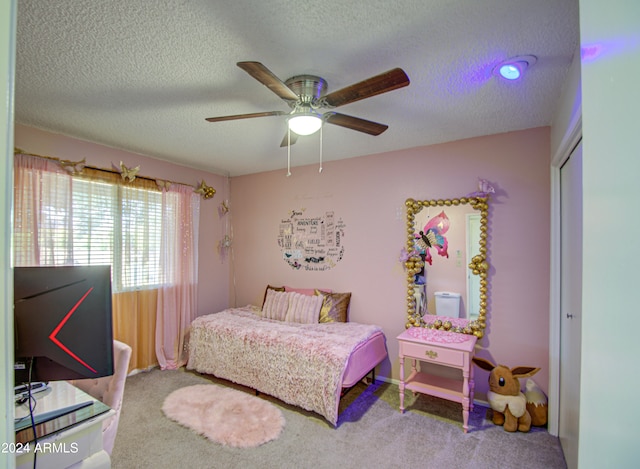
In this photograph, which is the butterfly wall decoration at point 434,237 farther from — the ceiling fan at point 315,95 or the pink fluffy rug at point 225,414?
the pink fluffy rug at point 225,414

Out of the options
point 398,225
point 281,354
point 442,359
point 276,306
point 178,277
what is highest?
point 398,225

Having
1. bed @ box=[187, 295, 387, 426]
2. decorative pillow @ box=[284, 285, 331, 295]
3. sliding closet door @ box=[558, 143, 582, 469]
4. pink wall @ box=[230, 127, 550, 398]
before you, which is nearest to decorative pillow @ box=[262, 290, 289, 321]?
bed @ box=[187, 295, 387, 426]

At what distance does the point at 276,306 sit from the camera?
364cm

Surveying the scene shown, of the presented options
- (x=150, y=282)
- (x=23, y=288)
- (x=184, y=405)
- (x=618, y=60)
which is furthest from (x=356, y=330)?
(x=618, y=60)

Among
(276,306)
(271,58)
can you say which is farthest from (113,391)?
(276,306)

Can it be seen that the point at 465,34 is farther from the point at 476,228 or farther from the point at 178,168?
the point at 178,168

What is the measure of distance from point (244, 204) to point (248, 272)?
97 cm

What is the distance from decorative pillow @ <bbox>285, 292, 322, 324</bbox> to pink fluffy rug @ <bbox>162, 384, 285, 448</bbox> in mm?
874

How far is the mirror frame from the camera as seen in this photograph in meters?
2.80

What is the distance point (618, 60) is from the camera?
1.82ft

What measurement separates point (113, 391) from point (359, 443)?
168 centimetres

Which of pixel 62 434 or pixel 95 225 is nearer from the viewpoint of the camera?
pixel 62 434

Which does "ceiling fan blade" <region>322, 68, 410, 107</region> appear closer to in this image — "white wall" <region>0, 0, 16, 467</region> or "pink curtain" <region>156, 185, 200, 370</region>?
"white wall" <region>0, 0, 16, 467</region>

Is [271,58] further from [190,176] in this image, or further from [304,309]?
[190,176]
